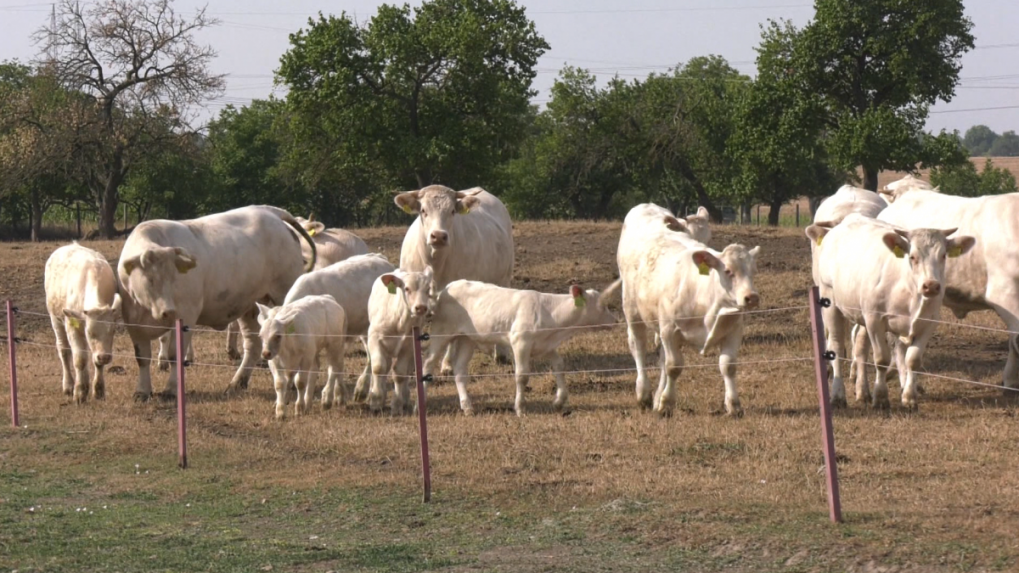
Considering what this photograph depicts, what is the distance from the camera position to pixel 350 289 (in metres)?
15.7

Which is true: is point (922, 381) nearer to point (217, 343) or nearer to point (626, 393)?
point (626, 393)

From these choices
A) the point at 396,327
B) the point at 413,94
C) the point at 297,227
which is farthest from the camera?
the point at 413,94

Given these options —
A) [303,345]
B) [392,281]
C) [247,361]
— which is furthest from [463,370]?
[247,361]

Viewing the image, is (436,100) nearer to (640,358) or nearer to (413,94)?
(413,94)

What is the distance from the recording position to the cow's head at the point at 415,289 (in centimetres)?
1368

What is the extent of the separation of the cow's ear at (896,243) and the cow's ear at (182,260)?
7.82 m

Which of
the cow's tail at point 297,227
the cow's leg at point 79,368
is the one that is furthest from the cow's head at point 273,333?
the cow's tail at point 297,227

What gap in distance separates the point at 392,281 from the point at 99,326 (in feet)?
13.0

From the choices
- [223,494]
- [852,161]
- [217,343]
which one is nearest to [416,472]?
[223,494]

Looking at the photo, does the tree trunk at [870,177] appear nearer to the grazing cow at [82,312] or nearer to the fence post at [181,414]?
the grazing cow at [82,312]

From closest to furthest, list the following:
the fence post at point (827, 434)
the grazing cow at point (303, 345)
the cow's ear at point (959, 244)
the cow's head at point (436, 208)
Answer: the fence post at point (827, 434) < the cow's ear at point (959, 244) < the grazing cow at point (303, 345) < the cow's head at point (436, 208)

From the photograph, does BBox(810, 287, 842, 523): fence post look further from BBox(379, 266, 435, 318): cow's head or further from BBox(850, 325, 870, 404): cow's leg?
BBox(379, 266, 435, 318): cow's head

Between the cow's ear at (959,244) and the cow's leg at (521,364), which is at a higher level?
the cow's ear at (959,244)

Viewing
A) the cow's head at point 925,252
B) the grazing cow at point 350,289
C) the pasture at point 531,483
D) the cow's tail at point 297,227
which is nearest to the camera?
the pasture at point 531,483
